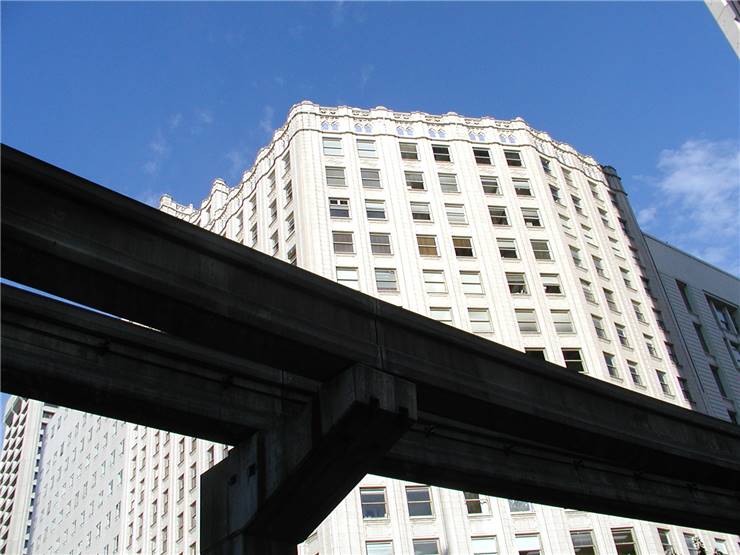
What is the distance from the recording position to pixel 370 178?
50.9 meters

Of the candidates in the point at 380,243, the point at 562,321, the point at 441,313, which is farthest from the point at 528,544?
the point at 380,243

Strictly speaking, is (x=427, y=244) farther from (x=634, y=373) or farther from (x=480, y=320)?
(x=634, y=373)

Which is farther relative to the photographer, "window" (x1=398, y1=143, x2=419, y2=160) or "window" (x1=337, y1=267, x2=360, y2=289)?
"window" (x1=398, y1=143, x2=419, y2=160)

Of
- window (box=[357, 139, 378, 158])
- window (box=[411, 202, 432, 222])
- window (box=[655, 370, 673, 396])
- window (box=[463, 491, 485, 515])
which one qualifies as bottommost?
window (box=[463, 491, 485, 515])

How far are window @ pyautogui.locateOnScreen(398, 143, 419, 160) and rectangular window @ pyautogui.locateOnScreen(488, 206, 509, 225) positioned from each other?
6.02 m

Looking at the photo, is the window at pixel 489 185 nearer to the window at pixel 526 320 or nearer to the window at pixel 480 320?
the window at pixel 526 320

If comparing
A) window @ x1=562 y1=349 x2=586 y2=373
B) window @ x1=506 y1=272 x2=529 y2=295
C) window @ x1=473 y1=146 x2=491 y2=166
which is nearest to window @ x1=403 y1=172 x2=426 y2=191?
window @ x1=473 y1=146 x2=491 y2=166

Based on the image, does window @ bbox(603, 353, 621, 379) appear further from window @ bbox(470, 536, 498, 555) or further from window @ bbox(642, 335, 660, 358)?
window @ bbox(470, 536, 498, 555)

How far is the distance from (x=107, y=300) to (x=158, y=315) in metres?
0.75

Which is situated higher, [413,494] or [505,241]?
[505,241]

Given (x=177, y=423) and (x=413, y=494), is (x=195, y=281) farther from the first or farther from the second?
(x=413, y=494)

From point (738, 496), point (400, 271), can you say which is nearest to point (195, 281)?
point (738, 496)

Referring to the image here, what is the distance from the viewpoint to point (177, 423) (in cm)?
1437

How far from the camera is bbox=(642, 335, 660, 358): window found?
50156mm
